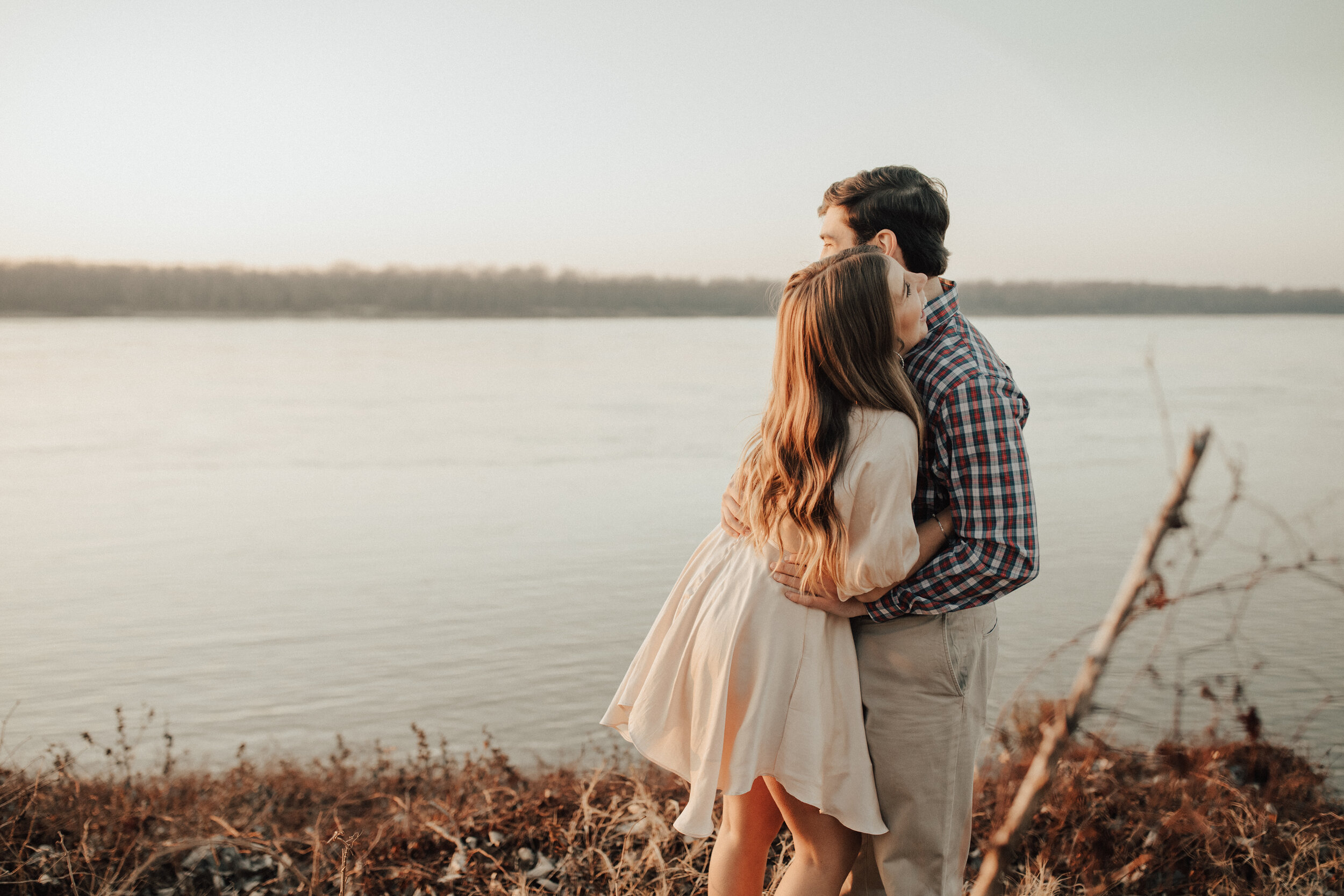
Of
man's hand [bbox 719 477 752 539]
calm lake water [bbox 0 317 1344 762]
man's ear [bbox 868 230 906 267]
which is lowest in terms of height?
calm lake water [bbox 0 317 1344 762]

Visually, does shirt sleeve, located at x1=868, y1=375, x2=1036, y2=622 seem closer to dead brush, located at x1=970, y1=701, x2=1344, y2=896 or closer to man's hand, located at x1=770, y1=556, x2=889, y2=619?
man's hand, located at x1=770, y1=556, x2=889, y2=619

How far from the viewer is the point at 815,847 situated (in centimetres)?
211

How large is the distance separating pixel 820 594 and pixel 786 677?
0.20m

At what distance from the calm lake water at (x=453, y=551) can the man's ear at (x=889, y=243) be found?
2.61ft

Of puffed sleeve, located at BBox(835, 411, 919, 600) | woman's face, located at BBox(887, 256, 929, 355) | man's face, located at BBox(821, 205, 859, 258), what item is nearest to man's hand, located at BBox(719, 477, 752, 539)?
puffed sleeve, located at BBox(835, 411, 919, 600)

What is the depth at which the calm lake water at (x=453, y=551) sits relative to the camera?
6.51m

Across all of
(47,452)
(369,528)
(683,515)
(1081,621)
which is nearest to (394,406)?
(47,452)

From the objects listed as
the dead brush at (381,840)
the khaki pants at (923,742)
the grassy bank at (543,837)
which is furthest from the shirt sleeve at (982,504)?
the dead brush at (381,840)

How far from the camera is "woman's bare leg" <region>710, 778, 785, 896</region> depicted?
7.20 feet

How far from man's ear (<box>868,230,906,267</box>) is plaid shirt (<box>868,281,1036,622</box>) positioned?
32 cm

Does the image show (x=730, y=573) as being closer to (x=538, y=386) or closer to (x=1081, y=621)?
(x=1081, y=621)

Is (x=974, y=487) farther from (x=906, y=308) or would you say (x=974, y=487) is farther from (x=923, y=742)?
(x=923, y=742)

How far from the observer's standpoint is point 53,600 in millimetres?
8859

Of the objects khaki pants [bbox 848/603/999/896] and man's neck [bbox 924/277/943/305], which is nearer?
khaki pants [bbox 848/603/999/896]
